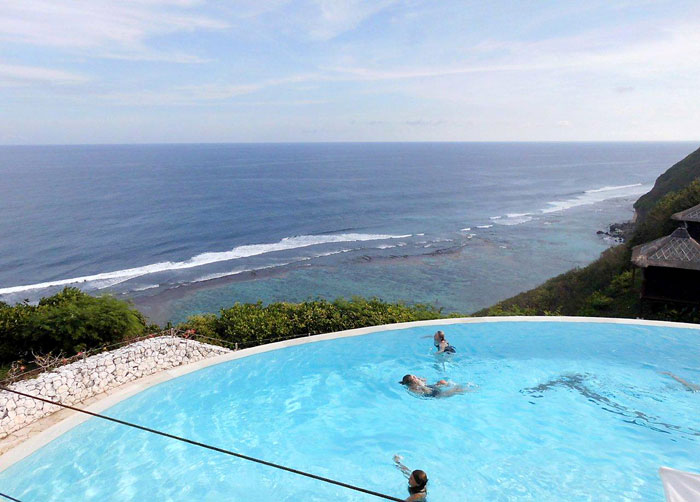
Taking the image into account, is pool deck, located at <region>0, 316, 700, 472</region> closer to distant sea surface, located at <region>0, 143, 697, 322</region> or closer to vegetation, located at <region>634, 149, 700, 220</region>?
distant sea surface, located at <region>0, 143, 697, 322</region>

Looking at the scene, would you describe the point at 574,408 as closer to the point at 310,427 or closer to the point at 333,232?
the point at 310,427

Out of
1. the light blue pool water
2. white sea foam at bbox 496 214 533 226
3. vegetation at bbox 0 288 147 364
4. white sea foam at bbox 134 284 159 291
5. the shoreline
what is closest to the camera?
the light blue pool water

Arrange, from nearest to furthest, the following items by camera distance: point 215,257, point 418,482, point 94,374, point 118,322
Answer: point 418,482 → point 94,374 → point 118,322 → point 215,257

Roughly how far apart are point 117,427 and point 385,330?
7.39 metres

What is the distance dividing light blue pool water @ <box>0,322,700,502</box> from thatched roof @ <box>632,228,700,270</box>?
127 inches

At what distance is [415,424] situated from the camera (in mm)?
10586

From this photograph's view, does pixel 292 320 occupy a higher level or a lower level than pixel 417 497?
higher

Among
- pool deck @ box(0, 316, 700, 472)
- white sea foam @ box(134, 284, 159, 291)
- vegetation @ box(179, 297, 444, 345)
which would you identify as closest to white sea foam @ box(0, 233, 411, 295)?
white sea foam @ box(134, 284, 159, 291)

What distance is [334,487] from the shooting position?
898 cm

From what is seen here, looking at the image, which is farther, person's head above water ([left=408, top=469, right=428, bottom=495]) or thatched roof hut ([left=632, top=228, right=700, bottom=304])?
thatched roof hut ([left=632, top=228, right=700, bottom=304])

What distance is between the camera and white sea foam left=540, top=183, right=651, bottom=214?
70875mm

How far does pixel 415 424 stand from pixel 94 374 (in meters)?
7.68

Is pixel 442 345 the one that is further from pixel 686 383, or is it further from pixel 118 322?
pixel 118 322

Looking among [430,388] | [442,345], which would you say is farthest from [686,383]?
[430,388]
